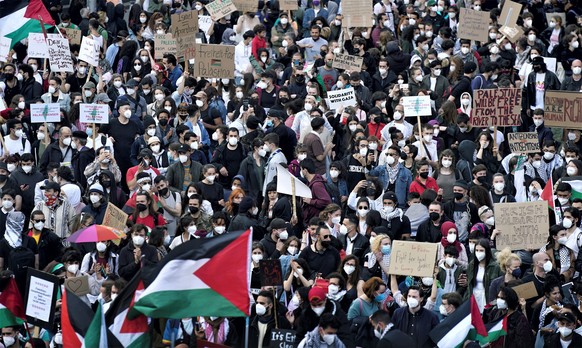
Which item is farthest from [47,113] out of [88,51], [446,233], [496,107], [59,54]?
[446,233]

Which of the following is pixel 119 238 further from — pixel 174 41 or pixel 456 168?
pixel 174 41

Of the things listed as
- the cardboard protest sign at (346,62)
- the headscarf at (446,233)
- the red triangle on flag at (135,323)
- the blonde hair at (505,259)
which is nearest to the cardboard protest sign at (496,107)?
the cardboard protest sign at (346,62)

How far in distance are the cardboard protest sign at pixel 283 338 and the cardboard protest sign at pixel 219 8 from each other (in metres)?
12.5

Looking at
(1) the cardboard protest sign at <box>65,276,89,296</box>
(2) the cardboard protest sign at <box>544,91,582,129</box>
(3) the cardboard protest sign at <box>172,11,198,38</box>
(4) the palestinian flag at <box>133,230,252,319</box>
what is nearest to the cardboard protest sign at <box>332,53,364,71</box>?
(3) the cardboard protest sign at <box>172,11,198,38</box>

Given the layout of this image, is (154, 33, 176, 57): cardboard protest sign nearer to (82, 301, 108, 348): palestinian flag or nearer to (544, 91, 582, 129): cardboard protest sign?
(544, 91, 582, 129): cardboard protest sign

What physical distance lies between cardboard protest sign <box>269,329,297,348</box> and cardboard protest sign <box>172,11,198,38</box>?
10.8 meters

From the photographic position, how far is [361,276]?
19.2 meters

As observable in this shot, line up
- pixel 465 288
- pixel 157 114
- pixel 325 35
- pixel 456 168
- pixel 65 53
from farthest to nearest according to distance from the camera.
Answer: pixel 325 35 → pixel 65 53 → pixel 157 114 → pixel 456 168 → pixel 465 288

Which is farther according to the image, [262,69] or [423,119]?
[262,69]

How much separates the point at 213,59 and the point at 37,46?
9.75 ft

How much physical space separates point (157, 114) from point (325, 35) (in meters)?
5.25

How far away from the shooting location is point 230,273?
1548 cm

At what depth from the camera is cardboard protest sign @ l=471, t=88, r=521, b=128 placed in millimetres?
23594

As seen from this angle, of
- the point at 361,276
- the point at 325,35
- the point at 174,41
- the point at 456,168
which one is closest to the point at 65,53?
the point at 174,41
